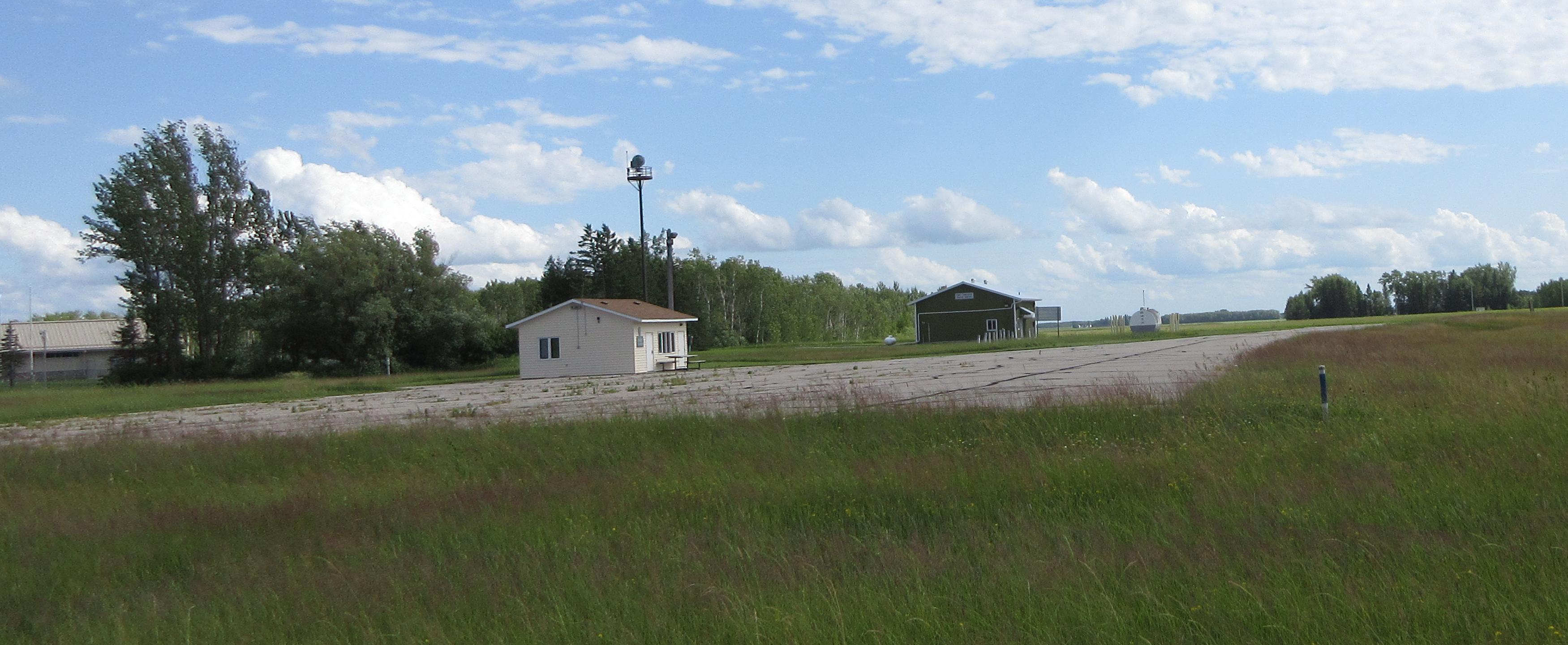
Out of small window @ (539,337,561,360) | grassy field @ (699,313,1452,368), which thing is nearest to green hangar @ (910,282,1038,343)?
grassy field @ (699,313,1452,368)

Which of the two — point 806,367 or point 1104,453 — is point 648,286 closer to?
point 806,367

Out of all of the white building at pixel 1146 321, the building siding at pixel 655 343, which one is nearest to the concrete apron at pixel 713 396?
the building siding at pixel 655 343

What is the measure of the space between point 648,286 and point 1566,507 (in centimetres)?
8651

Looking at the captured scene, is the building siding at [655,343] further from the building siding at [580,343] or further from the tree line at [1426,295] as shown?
the tree line at [1426,295]

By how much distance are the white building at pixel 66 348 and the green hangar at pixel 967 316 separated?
221 ft

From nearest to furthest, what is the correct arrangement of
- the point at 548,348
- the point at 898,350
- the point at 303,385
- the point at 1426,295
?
the point at 303,385 → the point at 548,348 → the point at 898,350 → the point at 1426,295

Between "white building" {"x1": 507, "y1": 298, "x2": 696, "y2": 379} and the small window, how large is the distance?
23 mm

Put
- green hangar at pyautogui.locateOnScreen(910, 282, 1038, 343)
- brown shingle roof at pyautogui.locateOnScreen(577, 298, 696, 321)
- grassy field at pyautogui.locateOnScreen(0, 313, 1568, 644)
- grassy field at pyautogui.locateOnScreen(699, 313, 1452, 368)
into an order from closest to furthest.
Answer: grassy field at pyautogui.locateOnScreen(0, 313, 1568, 644) → brown shingle roof at pyautogui.locateOnScreen(577, 298, 696, 321) → grassy field at pyautogui.locateOnScreen(699, 313, 1452, 368) → green hangar at pyautogui.locateOnScreen(910, 282, 1038, 343)

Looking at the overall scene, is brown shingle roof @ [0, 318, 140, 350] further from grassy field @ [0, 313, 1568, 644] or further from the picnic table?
grassy field @ [0, 313, 1568, 644]

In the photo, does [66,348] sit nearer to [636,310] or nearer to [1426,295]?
[636,310]

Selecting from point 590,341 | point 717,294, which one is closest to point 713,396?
point 590,341

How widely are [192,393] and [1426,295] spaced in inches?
5842

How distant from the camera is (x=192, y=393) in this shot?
136 feet

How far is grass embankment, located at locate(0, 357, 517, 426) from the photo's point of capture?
33219 millimetres
